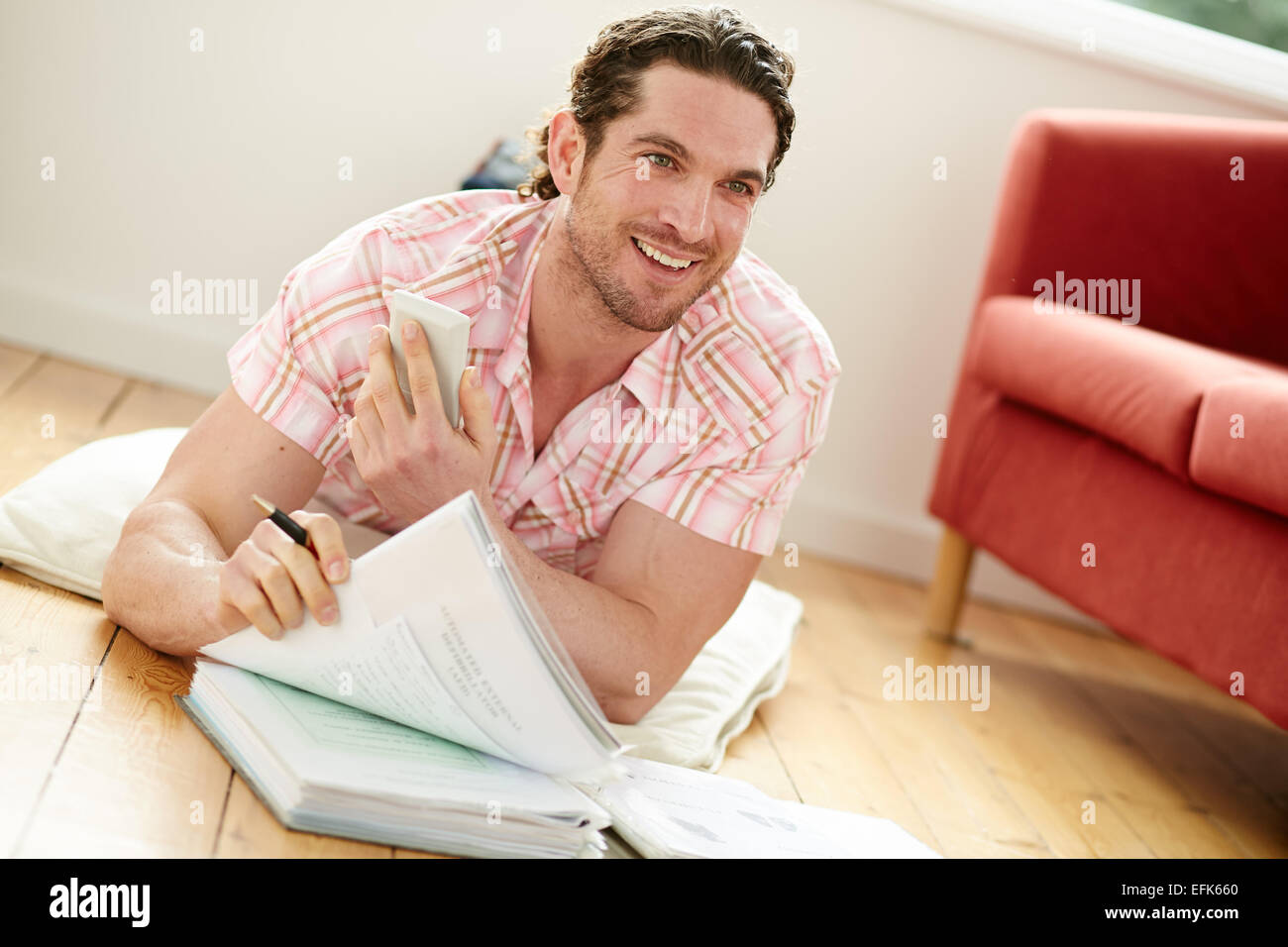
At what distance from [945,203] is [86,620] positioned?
1625 mm

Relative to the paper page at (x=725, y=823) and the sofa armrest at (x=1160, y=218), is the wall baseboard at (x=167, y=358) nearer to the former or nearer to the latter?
the sofa armrest at (x=1160, y=218)

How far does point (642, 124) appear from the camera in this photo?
1.13 metres

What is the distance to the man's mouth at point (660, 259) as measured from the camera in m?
1.12

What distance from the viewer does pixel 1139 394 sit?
146 cm

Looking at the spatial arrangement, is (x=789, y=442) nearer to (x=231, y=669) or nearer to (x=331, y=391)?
(x=331, y=391)

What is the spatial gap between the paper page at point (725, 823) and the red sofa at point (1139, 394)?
1.80 ft

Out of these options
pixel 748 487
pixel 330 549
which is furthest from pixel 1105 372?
pixel 330 549

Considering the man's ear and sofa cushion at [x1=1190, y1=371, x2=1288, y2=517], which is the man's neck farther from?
sofa cushion at [x1=1190, y1=371, x2=1288, y2=517]

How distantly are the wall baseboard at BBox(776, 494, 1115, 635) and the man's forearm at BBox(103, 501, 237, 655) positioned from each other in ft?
4.57

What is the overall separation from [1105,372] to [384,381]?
970mm

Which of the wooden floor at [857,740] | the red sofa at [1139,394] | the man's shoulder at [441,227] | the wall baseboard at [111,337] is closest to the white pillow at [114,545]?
the wooden floor at [857,740]

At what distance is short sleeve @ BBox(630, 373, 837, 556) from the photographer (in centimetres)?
111

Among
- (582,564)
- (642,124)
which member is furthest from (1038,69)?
(582,564)

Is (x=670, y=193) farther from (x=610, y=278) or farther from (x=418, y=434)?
(x=418, y=434)
